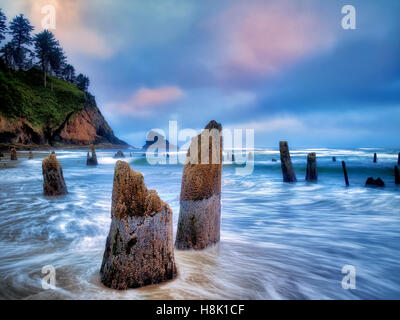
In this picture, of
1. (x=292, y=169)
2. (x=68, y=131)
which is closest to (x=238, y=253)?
(x=292, y=169)

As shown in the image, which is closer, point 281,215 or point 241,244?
point 241,244

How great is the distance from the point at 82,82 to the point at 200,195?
96.1 m

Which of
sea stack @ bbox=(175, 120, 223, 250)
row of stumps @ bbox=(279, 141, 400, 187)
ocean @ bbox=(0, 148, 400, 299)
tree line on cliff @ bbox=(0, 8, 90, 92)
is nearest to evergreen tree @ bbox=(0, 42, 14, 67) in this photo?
tree line on cliff @ bbox=(0, 8, 90, 92)

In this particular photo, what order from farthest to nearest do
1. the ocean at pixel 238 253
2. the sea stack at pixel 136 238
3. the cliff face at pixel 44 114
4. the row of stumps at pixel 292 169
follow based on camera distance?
1. the cliff face at pixel 44 114
2. the row of stumps at pixel 292 169
3. the ocean at pixel 238 253
4. the sea stack at pixel 136 238

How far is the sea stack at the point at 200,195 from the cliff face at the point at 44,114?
1920 inches

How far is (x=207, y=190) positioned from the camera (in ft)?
12.4

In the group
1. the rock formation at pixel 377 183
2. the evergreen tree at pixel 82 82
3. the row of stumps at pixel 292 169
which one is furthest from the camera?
the evergreen tree at pixel 82 82

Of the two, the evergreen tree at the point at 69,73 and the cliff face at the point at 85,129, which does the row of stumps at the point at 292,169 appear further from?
the evergreen tree at the point at 69,73

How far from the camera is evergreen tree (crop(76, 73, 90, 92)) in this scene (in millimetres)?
86062

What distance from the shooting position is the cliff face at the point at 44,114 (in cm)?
4400

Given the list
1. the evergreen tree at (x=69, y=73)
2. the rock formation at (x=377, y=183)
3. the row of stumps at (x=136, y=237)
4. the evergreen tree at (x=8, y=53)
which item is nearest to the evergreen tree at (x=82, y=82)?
the evergreen tree at (x=69, y=73)

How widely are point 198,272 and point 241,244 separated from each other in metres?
2.06
